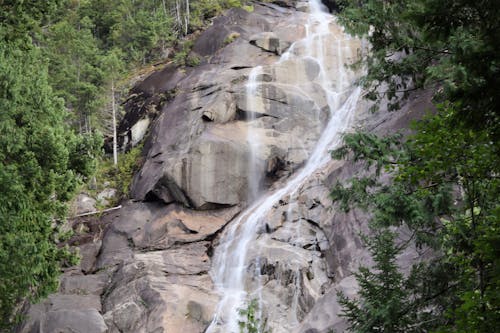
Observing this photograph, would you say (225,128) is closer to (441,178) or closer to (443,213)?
(443,213)

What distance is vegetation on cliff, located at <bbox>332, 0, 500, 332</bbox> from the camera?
18.0 feet

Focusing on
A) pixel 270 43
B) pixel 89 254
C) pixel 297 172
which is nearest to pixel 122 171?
pixel 89 254

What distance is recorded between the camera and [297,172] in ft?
82.3

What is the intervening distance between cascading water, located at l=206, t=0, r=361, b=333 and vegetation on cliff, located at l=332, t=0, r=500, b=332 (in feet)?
20.8

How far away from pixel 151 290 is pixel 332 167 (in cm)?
891

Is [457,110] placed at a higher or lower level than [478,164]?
higher

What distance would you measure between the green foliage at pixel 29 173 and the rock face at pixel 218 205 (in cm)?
520

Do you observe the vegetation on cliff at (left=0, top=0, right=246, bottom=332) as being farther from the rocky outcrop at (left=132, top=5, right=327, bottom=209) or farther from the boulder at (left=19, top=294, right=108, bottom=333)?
the rocky outcrop at (left=132, top=5, right=327, bottom=209)

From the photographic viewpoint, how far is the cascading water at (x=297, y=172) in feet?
60.7

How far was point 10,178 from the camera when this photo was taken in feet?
37.9

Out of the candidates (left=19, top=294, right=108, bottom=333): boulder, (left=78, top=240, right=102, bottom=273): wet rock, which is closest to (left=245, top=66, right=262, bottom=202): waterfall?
(left=78, top=240, right=102, bottom=273): wet rock

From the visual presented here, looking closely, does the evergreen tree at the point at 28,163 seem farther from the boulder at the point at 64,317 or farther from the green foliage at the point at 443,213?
the green foliage at the point at 443,213

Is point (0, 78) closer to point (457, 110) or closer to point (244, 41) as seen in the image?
point (457, 110)

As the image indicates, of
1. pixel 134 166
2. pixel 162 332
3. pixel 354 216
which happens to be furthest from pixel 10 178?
pixel 134 166
